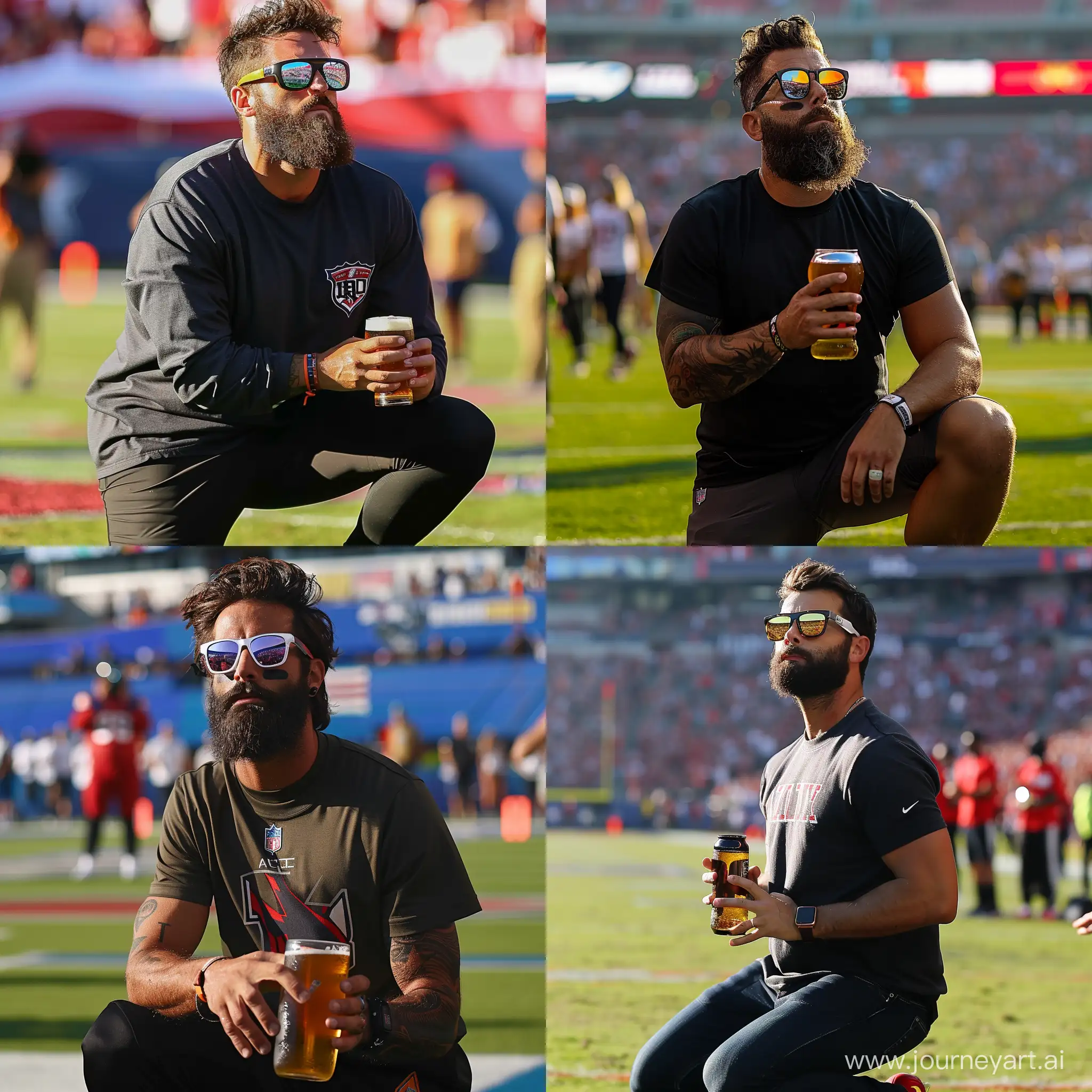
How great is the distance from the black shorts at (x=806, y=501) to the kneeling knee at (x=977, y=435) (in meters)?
0.03

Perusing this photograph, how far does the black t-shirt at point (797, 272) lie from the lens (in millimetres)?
3887

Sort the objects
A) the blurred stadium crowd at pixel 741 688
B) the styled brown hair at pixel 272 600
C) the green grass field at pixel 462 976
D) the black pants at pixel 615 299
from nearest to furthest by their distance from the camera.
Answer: the styled brown hair at pixel 272 600
the green grass field at pixel 462 976
the black pants at pixel 615 299
the blurred stadium crowd at pixel 741 688

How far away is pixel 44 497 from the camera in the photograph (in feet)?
26.9

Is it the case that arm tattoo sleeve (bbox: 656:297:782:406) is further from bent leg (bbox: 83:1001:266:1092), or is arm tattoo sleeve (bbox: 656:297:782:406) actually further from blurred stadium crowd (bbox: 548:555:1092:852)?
blurred stadium crowd (bbox: 548:555:1092:852)

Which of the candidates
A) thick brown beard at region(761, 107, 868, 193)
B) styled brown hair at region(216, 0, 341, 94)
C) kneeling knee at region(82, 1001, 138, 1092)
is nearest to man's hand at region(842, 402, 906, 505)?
thick brown beard at region(761, 107, 868, 193)

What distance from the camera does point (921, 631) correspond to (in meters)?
16.0

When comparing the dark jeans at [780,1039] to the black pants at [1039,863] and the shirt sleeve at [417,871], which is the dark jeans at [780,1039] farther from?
the black pants at [1039,863]

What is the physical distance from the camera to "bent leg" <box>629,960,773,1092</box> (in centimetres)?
380

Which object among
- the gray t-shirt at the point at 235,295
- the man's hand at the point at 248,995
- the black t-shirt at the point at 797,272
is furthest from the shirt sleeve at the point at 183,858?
the black t-shirt at the point at 797,272

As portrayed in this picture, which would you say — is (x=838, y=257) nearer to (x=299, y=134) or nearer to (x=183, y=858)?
(x=299, y=134)

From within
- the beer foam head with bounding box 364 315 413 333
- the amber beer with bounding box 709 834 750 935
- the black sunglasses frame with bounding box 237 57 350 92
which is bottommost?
the amber beer with bounding box 709 834 750 935

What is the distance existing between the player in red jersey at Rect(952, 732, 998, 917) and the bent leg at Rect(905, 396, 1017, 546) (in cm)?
577

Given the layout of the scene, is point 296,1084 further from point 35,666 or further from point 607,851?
point 607,851

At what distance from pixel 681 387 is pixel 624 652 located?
13689mm
